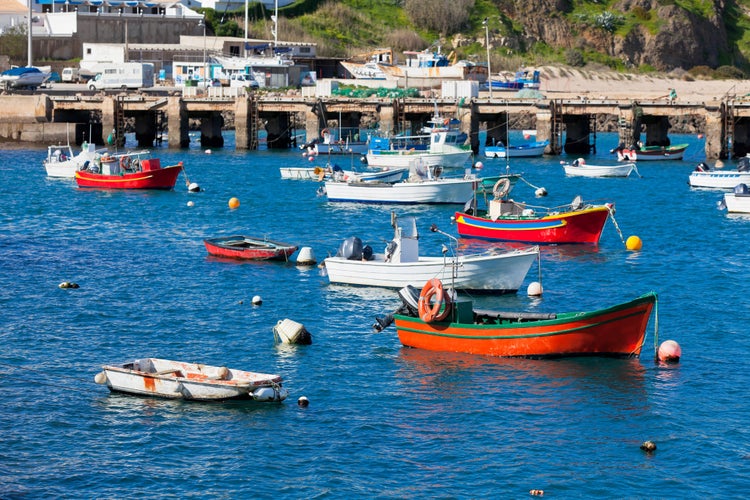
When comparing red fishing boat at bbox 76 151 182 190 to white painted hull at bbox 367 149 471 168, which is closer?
red fishing boat at bbox 76 151 182 190

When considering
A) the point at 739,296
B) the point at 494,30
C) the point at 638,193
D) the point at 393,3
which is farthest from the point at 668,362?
the point at 393,3

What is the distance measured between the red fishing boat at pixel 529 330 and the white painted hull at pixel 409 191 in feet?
108

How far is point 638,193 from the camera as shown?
77875mm

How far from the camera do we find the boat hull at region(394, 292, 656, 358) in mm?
34125

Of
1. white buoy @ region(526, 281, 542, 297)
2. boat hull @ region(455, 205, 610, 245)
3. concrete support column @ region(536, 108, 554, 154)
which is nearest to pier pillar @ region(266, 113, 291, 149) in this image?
concrete support column @ region(536, 108, 554, 154)

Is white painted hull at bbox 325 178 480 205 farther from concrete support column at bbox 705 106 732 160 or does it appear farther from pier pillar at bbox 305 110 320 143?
pier pillar at bbox 305 110 320 143

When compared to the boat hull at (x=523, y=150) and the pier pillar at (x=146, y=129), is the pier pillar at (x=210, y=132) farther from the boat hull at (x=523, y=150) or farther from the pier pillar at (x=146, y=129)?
the boat hull at (x=523, y=150)

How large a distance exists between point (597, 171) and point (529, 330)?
5459 cm

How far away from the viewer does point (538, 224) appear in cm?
5472

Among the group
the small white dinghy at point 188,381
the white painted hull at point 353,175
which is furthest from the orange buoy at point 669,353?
the white painted hull at point 353,175

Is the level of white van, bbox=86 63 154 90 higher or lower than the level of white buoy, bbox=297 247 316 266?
higher

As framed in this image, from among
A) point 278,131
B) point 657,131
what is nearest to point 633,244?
point 657,131

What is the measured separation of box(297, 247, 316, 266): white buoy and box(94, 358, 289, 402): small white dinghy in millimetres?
18579

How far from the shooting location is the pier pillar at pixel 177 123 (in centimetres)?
10681
